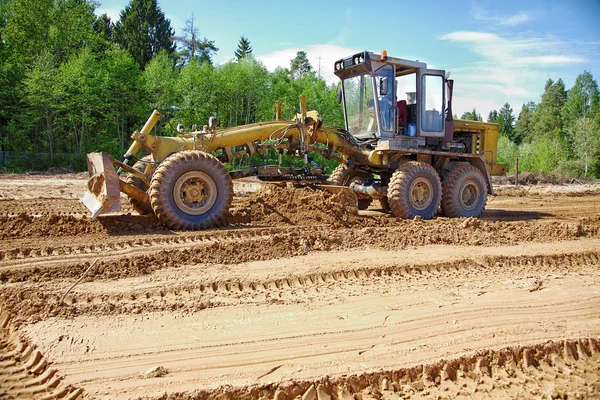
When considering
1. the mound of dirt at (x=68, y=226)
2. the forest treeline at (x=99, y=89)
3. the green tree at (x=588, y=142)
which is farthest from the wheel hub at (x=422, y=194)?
the green tree at (x=588, y=142)

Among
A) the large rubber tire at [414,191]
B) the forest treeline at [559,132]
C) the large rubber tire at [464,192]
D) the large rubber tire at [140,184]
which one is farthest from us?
the forest treeline at [559,132]

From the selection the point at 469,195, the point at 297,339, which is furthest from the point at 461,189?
the point at 297,339

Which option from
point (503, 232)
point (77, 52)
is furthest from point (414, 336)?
point (77, 52)

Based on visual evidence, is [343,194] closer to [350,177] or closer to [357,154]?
[357,154]

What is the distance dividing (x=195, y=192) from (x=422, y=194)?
512cm

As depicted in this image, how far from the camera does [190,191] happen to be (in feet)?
27.5

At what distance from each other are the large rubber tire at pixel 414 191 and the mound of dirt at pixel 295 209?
3.53 ft

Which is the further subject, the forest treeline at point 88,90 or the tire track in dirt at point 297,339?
the forest treeline at point 88,90

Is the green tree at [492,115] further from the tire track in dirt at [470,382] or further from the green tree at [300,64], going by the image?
the tire track in dirt at [470,382]

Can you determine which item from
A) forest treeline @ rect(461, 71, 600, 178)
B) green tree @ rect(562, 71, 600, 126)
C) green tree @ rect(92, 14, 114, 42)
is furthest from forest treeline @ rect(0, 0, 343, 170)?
green tree @ rect(562, 71, 600, 126)

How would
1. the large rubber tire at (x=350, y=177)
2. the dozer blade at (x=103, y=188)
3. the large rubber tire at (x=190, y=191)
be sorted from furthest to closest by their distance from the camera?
the large rubber tire at (x=350, y=177)
the large rubber tire at (x=190, y=191)
the dozer blade at (x=103, y=188)

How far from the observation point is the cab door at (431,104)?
10.8 metres

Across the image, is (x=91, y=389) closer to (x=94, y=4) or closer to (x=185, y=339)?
(x=185, y=339)

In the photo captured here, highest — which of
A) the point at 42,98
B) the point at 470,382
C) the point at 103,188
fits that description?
the point at 42,98
